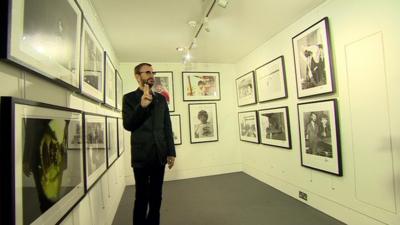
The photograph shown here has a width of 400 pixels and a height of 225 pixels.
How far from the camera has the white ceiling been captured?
2205 millimetres

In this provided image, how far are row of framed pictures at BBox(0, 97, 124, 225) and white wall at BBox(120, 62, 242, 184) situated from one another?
9.38ft

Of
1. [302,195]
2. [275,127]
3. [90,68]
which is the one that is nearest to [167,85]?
[275,127]

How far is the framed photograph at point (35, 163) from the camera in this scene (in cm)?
67

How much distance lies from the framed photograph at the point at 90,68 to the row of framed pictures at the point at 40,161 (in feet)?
0.99

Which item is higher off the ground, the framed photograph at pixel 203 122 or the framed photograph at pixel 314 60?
the framed photograph at pixel 314 60

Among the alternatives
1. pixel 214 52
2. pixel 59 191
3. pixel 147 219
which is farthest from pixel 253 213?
pixel 214 52

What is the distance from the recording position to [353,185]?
6.86ft

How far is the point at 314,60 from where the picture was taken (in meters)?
2.44

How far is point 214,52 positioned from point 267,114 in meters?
1.54

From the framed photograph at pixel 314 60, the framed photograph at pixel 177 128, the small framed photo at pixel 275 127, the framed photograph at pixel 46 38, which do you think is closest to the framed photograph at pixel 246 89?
the small framed photo at pixel 275 127

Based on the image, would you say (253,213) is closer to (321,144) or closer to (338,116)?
(321,144)

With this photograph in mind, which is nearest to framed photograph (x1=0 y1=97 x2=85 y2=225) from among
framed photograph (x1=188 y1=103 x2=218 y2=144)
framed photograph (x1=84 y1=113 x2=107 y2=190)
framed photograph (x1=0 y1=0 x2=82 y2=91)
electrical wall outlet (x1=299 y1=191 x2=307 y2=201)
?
framed photograph (x1=0 y1=0 x2=82 y2=91)

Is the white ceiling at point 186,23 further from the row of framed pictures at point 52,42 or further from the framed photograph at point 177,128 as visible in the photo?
the framed photograph at point 177,128

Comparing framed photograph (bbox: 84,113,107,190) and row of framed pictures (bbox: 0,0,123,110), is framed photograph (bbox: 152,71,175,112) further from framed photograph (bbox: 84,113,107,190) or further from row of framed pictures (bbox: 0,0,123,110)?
row of framed pictures (bbox: 0,0,123,110)
